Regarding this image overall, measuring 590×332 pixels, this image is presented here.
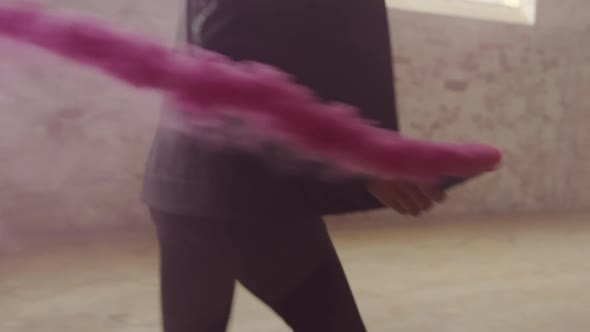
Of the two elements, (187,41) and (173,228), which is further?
(173,228)

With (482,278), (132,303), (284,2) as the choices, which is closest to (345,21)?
(284,2)

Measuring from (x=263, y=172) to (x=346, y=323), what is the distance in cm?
25

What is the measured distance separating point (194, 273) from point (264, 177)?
0.15m

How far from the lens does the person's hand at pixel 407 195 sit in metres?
0.35

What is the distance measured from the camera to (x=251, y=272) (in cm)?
48

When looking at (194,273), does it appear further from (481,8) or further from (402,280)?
(481,8)

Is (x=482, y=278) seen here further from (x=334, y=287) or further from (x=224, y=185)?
(x=224, y=185)

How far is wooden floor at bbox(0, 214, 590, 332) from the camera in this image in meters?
0.58

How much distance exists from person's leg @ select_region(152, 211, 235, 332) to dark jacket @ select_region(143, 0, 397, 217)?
0.15 feet

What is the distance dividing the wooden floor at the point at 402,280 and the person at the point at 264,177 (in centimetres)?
8

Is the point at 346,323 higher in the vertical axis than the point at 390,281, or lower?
higher

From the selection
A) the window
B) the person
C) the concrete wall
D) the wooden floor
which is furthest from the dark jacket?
the concrete wall

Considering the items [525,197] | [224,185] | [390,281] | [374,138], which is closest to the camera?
[374,138]

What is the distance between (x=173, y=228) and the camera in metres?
0.46
